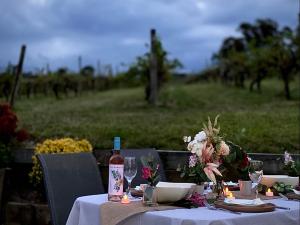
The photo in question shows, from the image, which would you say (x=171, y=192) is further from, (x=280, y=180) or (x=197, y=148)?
(x=280, y=180)

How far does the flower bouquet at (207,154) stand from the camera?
112 inches

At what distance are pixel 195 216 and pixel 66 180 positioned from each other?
1351 millimetres

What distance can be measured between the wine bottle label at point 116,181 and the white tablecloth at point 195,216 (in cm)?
8

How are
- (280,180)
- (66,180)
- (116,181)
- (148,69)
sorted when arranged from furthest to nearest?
(148,69) → (66,180) → (280,180) → (116,181)

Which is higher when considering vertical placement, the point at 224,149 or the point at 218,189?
the point at 224,149

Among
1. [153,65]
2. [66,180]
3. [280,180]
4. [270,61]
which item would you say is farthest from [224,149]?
[270,61]

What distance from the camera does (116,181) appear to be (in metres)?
2.99

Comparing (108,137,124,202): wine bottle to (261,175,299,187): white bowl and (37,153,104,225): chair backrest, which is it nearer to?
(37,153,104,225): chair backrest

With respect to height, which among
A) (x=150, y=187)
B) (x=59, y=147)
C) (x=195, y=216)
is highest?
(x=59, y=147)

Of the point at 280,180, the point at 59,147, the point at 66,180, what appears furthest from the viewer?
the point at 59,147

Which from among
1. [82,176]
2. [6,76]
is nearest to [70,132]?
[82,176]

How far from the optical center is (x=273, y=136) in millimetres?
6812

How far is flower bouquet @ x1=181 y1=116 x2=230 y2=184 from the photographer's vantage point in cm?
283

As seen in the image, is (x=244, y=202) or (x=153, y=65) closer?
(x=244, y=202)
